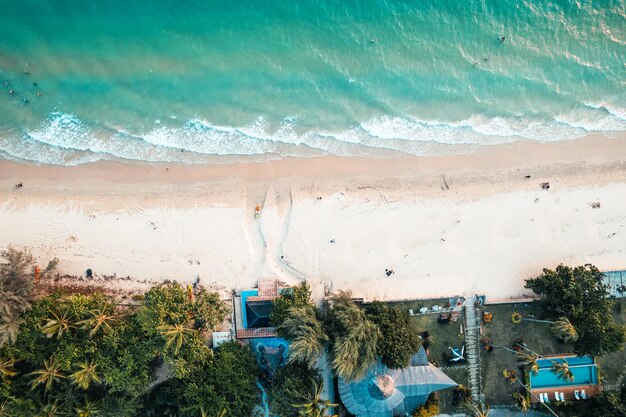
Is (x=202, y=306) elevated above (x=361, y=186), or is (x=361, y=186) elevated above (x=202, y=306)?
(x=361, y=186)

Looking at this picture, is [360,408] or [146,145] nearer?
[360,408]

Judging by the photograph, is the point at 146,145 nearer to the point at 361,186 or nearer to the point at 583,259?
the point at 361,186

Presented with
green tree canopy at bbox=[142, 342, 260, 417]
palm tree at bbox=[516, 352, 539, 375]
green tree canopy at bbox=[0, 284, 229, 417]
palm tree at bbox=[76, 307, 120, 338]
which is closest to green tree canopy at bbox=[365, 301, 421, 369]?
palm tree at bbox=[516, 352, 539, 375]

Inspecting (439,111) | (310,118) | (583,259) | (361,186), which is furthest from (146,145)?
(583,259)

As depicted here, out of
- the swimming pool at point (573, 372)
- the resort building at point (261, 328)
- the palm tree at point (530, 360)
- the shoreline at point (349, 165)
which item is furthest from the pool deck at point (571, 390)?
the resort building at point (261, 328)

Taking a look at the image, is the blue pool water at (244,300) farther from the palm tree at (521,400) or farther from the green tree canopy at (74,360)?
the palm tree at (521,400)
